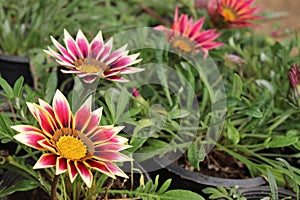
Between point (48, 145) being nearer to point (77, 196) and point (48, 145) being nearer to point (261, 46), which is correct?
point (77, 196)

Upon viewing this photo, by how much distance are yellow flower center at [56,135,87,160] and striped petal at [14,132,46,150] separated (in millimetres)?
33

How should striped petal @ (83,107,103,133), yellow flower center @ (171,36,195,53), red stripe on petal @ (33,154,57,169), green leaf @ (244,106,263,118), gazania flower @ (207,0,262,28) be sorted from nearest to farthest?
red stripe on petal @ (33,154,57,169) < striped petal @ (83,107,103,133) < green leaf @ (244,106,263,118) < yellow flower center @ (171,36,195,53) < gazania flower @ (207,0,262,28)

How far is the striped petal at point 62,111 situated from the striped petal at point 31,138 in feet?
0.20

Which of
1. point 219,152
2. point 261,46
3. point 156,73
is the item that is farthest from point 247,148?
point 261,46

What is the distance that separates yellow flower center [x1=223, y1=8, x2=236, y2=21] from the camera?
1.39 meters

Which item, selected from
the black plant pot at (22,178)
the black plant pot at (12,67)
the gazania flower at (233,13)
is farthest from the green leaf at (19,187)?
the gazania flower at (233,13)

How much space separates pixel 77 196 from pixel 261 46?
0.95m

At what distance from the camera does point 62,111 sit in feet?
2.75

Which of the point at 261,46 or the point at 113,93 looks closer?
the point at 113,93

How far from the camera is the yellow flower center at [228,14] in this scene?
1395 millimetres

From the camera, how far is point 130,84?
127 cm

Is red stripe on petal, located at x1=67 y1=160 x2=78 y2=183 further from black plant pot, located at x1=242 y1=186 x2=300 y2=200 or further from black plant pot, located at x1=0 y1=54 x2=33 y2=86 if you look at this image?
black plant pot, located at x1=0 y1=54 x2=33 y2=86

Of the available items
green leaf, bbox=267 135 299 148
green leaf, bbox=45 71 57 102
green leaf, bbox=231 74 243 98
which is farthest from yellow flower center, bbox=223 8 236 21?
green leaf, bbox=45 71 57 102

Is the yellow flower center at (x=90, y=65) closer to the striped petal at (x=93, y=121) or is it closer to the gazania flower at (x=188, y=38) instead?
the striped petal at (x=93, y=121)
